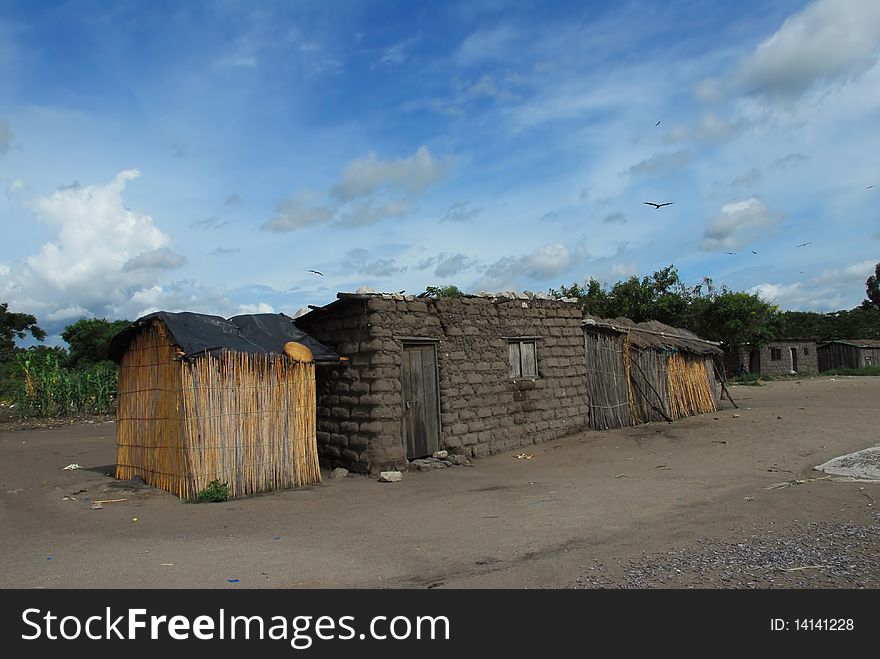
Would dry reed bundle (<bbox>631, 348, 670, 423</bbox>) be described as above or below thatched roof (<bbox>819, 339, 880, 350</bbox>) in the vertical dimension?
below

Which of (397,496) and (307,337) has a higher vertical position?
(307,337)

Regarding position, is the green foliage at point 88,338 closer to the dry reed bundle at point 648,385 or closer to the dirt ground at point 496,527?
the dirt ground at point 496,527

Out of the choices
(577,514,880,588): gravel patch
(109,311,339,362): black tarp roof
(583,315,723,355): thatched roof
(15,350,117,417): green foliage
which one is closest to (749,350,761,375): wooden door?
(583,315,723,355): thatched roof

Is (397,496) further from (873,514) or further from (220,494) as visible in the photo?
(873,514)

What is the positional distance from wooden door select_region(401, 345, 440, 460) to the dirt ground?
0.60m

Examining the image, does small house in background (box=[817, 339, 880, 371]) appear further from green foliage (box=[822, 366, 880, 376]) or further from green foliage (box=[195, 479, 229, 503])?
green foliage (box=[195, 479, 229, 503])

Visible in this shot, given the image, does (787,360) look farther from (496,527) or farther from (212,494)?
(212,494)

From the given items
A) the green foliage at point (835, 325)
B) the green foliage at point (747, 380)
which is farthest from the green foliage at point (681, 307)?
the green foliage at point (835, 325)

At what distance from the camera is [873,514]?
6160mm

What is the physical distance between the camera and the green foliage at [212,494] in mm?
8234

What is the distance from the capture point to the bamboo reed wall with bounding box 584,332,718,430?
14.5 meters

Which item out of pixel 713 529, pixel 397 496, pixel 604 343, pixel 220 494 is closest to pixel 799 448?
pixel 604 343
